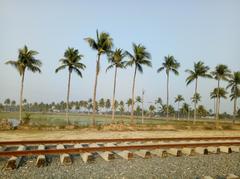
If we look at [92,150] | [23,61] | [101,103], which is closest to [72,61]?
[23,61]

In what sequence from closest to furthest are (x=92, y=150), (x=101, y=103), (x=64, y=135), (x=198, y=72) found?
(x=92, y=150) < (x=64, y=135) < (x=198, y=72) < (x=101, y=103)

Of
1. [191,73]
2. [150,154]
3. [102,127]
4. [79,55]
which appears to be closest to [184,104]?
[191,73]

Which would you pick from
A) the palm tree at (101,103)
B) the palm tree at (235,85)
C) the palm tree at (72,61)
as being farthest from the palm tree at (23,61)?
the palm tree at (101,103)

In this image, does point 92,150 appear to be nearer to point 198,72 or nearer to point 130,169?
point 130,169

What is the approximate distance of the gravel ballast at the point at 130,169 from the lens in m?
6.46

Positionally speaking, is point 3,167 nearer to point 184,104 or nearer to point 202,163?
point 202,163

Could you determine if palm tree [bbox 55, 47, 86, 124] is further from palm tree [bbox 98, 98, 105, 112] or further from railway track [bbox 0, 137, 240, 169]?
palm tree [bbox 98, 98, 105, 112]

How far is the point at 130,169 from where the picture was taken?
23.4 feet

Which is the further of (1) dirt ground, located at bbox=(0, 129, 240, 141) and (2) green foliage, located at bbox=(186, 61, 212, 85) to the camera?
(2) green foliage, located at bbox=(186, 61, 212, 85)

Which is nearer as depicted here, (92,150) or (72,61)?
(92,150)

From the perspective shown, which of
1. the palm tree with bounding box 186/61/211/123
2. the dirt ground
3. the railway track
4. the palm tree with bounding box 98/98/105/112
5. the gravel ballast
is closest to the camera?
the gravel ballast

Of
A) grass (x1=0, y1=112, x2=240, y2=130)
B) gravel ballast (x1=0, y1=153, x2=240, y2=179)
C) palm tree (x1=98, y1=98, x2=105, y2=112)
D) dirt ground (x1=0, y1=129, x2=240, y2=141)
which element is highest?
palm tree (x1=98, y1=98, x2=105, y2=112)

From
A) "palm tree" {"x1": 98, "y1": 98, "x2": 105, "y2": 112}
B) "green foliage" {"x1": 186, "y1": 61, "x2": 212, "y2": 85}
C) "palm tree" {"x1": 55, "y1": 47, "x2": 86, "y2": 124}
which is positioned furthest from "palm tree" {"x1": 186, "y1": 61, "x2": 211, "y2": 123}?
"palm tree" {"x1": 98, "y1": 98, "x2": 105, "y2": 112}

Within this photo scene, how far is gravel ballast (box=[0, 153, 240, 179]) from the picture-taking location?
646 cm
